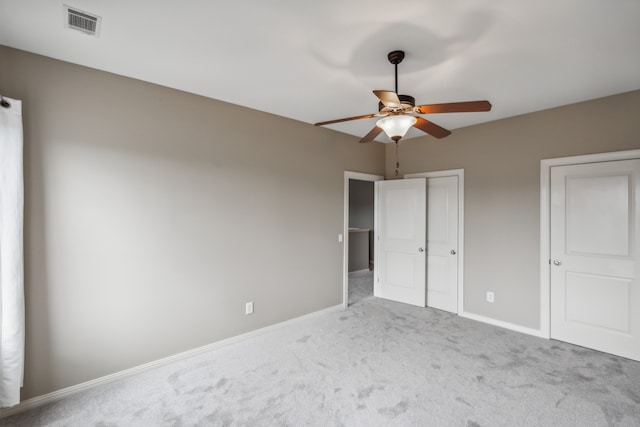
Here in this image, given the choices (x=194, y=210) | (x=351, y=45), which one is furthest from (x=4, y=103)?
(x=351, y=45)

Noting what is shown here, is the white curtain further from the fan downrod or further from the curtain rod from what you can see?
the fan downrod

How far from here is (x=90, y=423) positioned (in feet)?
6.57

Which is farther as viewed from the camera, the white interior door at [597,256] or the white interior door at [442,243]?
the white interior door at [442,243]

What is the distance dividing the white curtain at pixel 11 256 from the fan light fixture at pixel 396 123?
245 cm

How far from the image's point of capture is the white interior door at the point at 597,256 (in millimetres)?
2869

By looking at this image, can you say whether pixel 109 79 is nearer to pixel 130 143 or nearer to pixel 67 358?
pixel 130 143

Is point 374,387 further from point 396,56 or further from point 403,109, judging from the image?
point 396,56

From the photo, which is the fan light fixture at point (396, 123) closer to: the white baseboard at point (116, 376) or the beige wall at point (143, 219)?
the beige wall at point (143, 219)

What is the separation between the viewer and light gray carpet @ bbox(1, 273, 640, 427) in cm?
205

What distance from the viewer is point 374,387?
239 centimetres

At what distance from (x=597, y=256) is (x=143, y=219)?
4362 mm

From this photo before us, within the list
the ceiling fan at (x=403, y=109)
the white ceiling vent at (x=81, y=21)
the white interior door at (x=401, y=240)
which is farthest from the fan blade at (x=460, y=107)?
the white interior door at (x=401, y=240)

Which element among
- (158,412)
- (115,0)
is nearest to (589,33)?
(115,0)

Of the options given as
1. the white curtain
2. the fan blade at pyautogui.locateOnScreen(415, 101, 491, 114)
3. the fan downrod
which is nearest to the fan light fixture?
the fan blade at pyautogui.locateOnScreen(415, 101, 491, 114)
